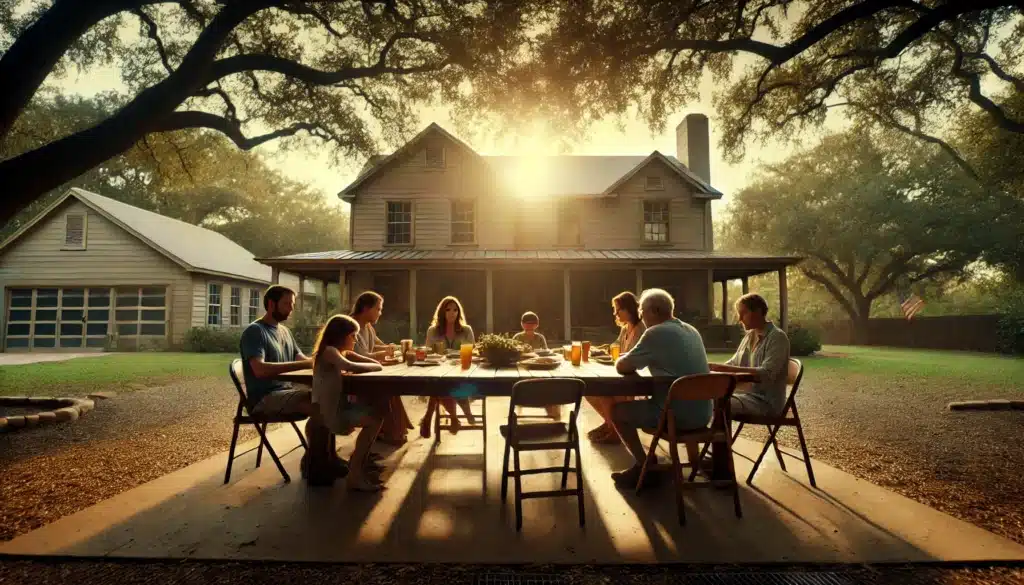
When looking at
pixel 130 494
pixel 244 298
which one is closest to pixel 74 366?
pixel 244 298

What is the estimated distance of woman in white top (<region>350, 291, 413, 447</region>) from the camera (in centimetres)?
479

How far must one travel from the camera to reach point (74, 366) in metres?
12.1

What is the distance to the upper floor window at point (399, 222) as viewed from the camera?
55.2 ft

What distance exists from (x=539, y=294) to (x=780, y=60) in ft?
35.5

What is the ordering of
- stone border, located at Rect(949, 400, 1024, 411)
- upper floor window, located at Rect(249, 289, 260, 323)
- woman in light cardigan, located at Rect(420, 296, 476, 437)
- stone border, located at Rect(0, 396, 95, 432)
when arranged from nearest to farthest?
stone border, located at Rect(0, 396, 95, 432)
woman in light cardigan, located at Rect(420, 296, 476, 437)
stone border, located at Rect(949, 400, 1024, 411)
upper floor window, located at Rect(249, 289, 260, 323)

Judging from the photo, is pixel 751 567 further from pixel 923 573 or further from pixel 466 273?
pixel 466 273

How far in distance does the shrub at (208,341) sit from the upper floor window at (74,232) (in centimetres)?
502

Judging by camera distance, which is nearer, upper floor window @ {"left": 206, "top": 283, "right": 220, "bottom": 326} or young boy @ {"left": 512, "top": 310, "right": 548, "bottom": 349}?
young boy @ {"left": 512, "top": 310, "right": 548, "bottom": 349}

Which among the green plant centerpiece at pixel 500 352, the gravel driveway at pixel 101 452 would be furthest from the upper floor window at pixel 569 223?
the green plant centerpiece at pixel 500 352

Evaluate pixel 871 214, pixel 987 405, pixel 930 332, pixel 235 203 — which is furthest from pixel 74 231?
pixel 930 332

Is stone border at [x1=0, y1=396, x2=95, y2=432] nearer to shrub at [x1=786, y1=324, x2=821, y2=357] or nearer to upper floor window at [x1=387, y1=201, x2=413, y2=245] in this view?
upper floor window at [x1=387, y1=201, x2=413, y2=245]

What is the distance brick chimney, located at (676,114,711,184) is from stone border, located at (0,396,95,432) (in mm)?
18173

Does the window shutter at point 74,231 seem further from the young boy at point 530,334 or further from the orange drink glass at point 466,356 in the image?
the orange drink glass at point 466,356

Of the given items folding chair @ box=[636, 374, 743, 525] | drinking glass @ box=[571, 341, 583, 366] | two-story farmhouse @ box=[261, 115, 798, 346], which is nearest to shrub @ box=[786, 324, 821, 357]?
two-story farmhouse @ box=[261, 115, 798, 346]
